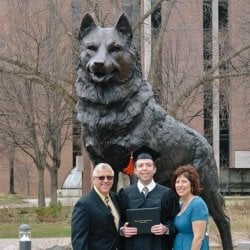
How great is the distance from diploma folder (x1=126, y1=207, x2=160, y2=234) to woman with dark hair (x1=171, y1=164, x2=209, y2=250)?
0.82 feet

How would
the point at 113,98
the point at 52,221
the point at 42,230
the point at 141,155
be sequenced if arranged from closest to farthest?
the point at 141,155
the point at 113,98
the point at 42,230
the point at 52,221

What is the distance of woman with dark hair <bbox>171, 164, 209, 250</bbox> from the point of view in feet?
18.2

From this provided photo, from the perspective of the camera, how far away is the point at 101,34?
6.79 meters

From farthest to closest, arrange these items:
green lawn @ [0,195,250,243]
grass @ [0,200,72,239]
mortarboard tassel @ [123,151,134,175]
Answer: grass @ [0,200,72,239], green lawn @ [0,195,250,243], mortarboard tassel @ [123,151,134,175]

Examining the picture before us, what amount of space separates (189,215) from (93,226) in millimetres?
879

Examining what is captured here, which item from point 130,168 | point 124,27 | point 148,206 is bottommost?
point 148,206

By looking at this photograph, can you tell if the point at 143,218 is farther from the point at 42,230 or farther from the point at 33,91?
the point at 33,91

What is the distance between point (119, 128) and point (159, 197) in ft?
4.66

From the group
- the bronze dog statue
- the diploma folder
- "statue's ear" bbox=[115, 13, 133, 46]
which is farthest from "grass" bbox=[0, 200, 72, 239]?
the diploma folder

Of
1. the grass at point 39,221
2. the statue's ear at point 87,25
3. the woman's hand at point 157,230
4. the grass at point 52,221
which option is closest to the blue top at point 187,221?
the woman's hand at point 157,230

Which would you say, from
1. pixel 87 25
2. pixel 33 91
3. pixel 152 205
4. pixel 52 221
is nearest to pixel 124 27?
pixel 87 25

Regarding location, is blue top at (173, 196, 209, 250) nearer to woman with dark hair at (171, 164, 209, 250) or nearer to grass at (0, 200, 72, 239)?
woman with dark hair at (171, 164, 209, 250)

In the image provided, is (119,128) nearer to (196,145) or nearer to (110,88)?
(110,88)

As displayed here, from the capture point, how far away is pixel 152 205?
5.59 metres
